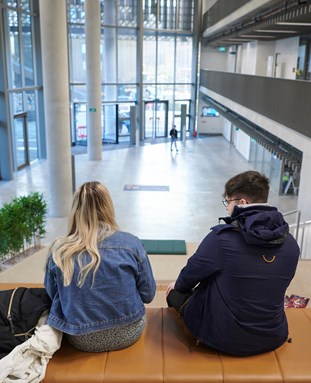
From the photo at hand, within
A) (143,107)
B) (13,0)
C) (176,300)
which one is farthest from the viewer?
(143,107)

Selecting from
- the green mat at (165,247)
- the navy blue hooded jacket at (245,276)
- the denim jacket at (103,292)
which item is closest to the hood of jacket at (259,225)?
the navy blue hooded jacket at (245,276)

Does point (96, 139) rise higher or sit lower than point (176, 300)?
lower

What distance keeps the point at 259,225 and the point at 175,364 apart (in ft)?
3.26

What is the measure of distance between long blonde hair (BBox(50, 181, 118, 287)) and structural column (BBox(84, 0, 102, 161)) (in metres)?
18.2

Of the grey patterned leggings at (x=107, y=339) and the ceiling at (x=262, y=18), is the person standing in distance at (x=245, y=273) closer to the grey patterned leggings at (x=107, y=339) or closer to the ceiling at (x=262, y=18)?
the grey patterned leggings at (x=107, y=339)

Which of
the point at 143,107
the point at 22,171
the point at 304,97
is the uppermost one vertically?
the point at 304,97

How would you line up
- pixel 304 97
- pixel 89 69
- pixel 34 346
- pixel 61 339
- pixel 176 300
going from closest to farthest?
pixel 34 346
pixel 61 339
pixel 176 300
pixel 304 97
pixel 89 69

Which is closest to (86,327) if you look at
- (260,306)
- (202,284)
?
(202,284)

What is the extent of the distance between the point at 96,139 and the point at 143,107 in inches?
294

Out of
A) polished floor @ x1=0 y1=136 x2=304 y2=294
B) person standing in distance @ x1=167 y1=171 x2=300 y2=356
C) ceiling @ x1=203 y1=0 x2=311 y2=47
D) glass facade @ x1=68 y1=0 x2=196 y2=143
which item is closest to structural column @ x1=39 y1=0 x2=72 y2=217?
polished floor @ x1=0 y1=136 x2=304 y2=294

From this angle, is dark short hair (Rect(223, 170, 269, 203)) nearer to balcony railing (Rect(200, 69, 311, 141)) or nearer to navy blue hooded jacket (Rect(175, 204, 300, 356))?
navy blue hooded jacket (Rect(175, 204, 300, 356))

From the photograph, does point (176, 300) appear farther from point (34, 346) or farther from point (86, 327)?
point (34, 346)

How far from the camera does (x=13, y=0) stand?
18.0 metres

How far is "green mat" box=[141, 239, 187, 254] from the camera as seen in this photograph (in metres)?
8.93
